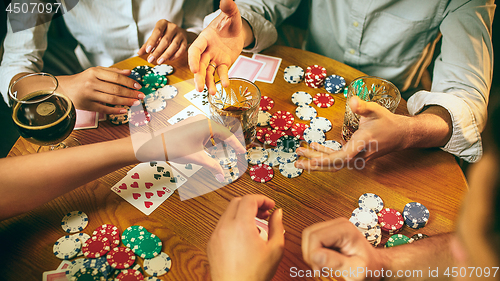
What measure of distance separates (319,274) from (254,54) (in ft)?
4.34

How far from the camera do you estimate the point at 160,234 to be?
3.46 feet

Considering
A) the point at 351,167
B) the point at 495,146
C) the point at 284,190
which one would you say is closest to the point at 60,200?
the point at 284,190

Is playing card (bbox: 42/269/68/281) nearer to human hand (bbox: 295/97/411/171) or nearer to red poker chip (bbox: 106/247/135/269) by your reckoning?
red poker chip (bbox: 106/247/135/269)

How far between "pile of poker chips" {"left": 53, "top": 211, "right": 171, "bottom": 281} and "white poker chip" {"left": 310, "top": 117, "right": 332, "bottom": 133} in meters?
0.89

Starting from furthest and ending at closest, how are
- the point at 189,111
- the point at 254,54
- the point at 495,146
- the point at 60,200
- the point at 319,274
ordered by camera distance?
the point at 254,54
the point at 189,111
the point at 60,200
the point at 319,274
the point at 495,146

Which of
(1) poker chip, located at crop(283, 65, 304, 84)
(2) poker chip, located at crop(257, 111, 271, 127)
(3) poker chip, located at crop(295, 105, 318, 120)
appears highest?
(1) poker chip, located at crop(283, 65, 304, 84)

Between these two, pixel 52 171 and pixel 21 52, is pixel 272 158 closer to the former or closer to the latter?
pixel 52 171

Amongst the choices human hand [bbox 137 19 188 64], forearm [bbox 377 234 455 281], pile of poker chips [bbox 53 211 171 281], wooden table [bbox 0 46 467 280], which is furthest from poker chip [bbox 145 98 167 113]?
forearm [bbox 377 234 455 281]

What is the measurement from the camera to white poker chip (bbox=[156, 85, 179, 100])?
1.53m

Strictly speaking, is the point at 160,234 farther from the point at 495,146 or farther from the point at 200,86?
the point at 495,146

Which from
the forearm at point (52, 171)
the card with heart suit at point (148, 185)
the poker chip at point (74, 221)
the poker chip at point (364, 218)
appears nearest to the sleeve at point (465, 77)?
the poker chip at point (364, 218)

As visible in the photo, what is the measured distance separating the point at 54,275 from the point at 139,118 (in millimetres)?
757

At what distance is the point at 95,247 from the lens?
1.00 meters

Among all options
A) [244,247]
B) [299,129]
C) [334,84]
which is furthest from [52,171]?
[334,84]
